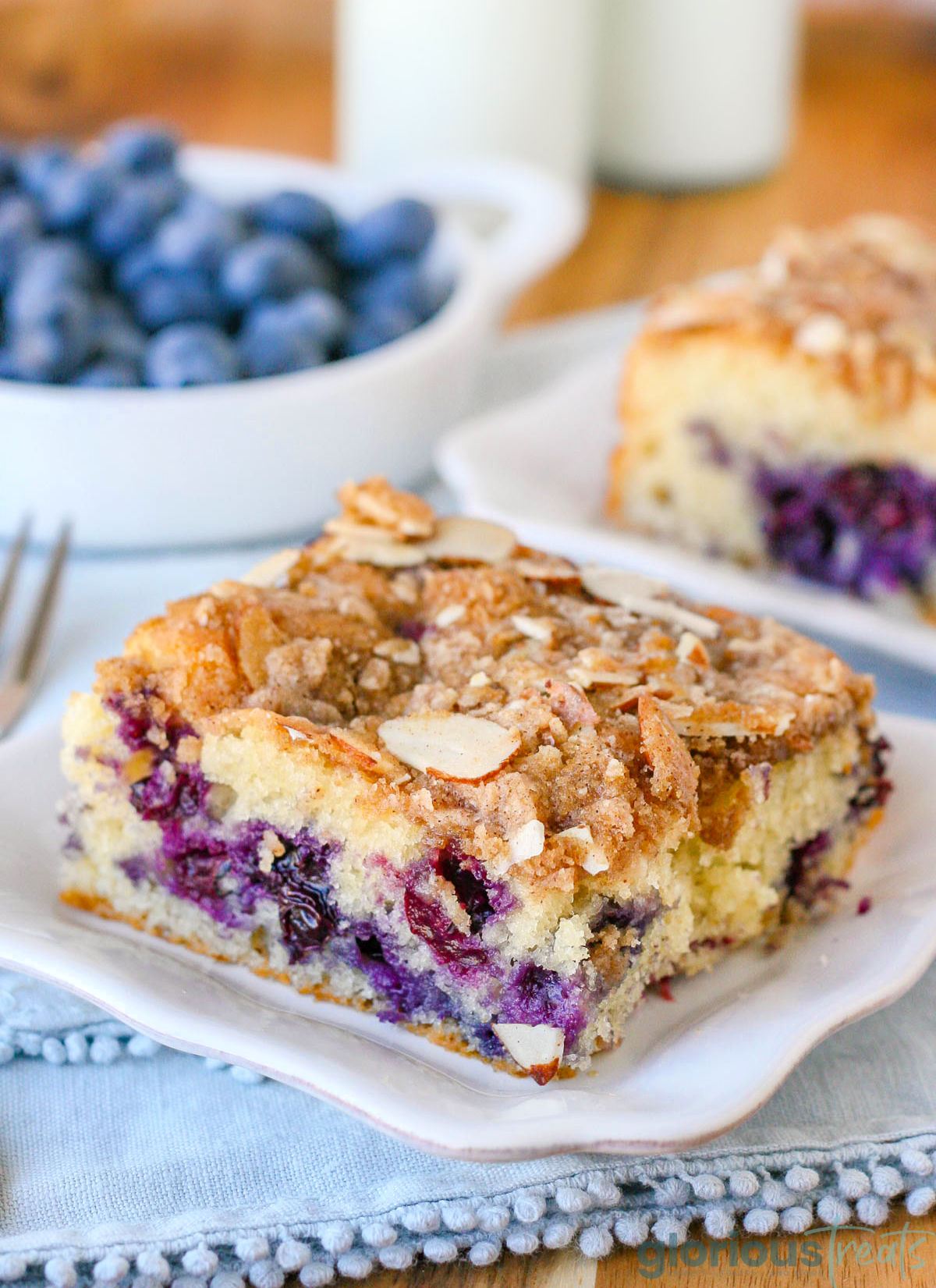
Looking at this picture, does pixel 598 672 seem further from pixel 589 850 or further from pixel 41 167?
pixel 41 167

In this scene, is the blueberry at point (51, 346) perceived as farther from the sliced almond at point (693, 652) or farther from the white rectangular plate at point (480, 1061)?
the sliced almond at point (693, 652)

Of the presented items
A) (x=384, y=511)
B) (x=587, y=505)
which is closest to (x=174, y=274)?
(x=587, y=505)

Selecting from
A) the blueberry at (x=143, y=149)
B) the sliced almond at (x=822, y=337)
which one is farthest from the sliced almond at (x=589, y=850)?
the blueberry at (x=143, y=149)

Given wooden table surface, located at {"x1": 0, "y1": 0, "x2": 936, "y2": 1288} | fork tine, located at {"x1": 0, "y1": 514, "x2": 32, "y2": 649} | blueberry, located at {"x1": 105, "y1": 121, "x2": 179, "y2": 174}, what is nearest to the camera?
fork tine, located at {"x1": 0, "y1": 514, "x2": 32, "y2": 649}

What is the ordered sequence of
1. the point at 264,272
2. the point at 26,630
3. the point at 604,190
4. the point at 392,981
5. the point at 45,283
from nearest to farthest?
the point at 392,981
the point at 26,630
the point at 45,283
the point at 264,272
the point at 604,190

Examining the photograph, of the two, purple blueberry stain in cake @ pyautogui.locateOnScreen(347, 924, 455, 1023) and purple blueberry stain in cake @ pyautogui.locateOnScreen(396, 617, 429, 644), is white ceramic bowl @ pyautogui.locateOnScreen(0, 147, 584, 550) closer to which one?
purple blueberry stain in cake @ pyautogui.locateOnScreen(396, 617, 429, 644)

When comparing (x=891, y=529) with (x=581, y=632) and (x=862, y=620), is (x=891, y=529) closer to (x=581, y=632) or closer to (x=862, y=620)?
(x=862, y=620)

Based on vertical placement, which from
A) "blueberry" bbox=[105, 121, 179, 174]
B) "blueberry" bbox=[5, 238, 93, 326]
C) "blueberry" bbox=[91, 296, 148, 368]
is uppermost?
"blueberry" bbox=[105, 121, 179, 174]

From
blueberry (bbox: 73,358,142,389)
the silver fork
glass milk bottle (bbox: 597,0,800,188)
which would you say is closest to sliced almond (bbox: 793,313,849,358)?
blueberry (bbox: 73,358,142,389)
